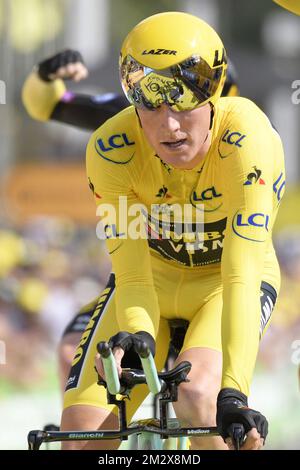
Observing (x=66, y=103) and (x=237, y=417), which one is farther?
(x=66, y=103)

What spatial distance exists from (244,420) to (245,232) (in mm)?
1214

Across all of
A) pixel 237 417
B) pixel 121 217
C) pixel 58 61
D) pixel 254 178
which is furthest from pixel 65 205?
pixel 237 417

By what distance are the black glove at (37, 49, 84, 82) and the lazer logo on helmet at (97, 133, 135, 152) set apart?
6.29ft

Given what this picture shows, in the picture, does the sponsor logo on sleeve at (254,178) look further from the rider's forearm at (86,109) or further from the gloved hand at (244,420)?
the rider's forearm at (86,109)

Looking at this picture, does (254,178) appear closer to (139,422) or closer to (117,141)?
(117,141)

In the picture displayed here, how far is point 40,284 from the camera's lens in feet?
40.9

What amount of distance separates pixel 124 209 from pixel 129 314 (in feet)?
2.07

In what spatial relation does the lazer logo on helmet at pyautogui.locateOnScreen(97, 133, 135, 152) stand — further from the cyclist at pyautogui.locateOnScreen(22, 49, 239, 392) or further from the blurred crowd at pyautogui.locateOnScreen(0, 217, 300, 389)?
the blurred crowd at pyautogui.locateOnScreen(0, 217, 300, 389)

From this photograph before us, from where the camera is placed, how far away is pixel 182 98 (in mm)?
5699

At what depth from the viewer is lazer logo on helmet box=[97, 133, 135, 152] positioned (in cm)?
618

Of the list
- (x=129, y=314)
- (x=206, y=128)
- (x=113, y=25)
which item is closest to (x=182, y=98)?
(x=206, y=128)

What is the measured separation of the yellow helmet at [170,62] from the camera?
565 centimetres

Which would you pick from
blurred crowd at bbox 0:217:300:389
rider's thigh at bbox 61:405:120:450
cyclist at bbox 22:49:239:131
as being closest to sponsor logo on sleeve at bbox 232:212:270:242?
rider's thigh at bbox 61:405:120:450

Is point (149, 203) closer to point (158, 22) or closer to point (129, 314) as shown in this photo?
point (129, 314)
